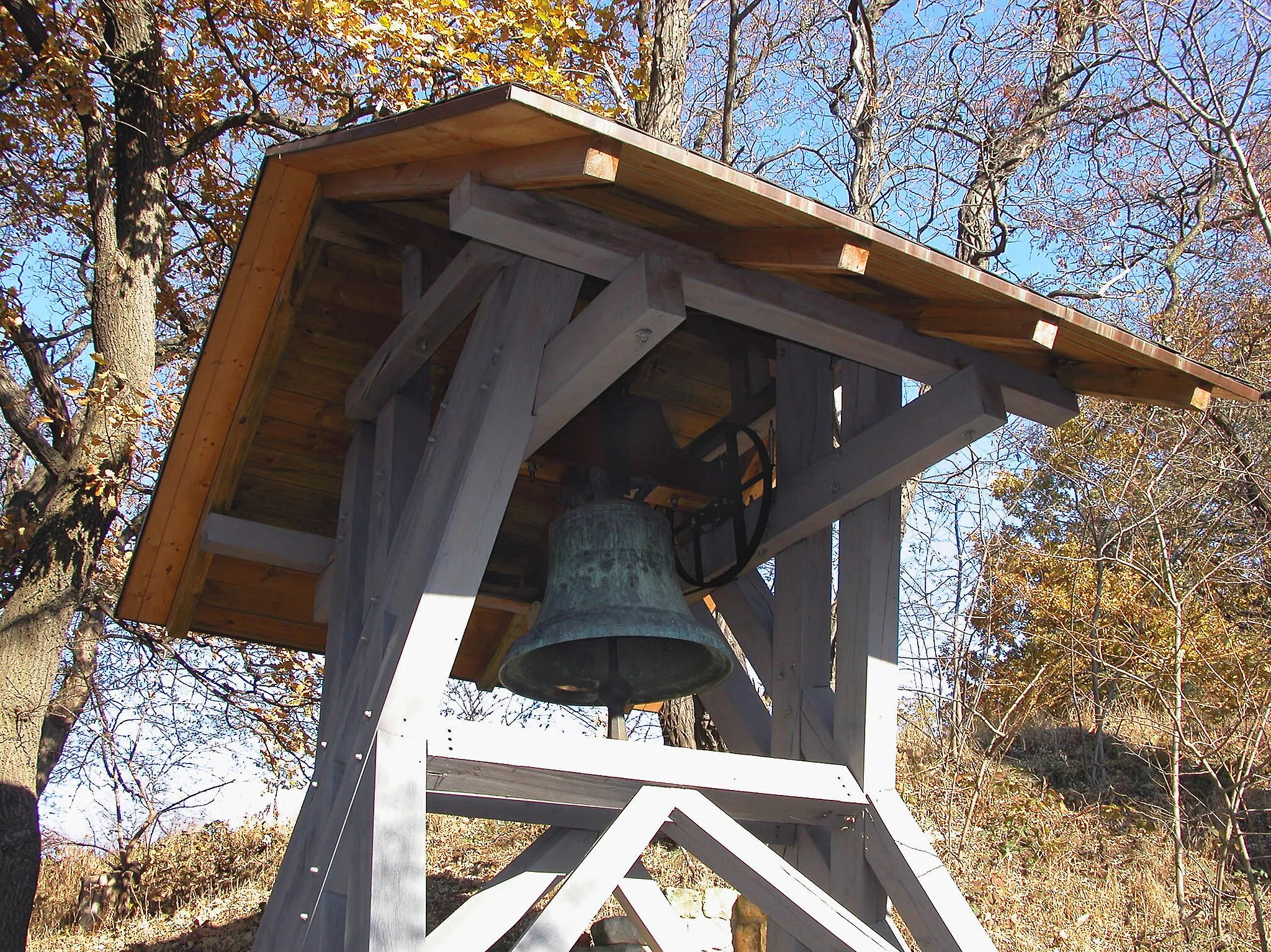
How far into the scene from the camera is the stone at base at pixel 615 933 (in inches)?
256

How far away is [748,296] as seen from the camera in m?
3.04

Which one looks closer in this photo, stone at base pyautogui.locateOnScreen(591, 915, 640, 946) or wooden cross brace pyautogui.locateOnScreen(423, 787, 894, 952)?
wooden cross brace pyautogui.locateOnScreen(423, 787, 894, 952)

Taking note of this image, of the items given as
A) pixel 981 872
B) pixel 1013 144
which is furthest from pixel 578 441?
pixel 1013 144

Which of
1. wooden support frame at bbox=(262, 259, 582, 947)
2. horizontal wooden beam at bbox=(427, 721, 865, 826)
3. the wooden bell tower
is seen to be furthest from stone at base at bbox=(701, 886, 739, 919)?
→ wooden support frame at bbox=(262, 259, 582, 947)

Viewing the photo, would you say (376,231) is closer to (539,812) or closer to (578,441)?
(578,441)

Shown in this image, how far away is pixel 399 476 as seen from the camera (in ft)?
12.4

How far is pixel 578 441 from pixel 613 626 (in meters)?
1.27

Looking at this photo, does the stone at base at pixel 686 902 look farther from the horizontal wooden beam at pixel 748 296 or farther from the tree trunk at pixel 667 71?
the tree trunk at pixel 667 71

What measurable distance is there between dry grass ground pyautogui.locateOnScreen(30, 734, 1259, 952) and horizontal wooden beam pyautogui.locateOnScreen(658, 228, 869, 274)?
5288 millimetres

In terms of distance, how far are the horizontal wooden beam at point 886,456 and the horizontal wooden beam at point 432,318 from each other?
117 centimetres

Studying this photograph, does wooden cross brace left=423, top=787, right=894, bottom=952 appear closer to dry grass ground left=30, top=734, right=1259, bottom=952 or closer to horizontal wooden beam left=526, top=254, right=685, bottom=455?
horizontal wooden beam left=526, top=254, right=685, bottom=455

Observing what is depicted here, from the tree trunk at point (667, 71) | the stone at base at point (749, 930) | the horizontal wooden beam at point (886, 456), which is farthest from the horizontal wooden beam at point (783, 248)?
the tree trunk at point (667, 71)

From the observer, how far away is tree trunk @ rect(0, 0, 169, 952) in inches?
265

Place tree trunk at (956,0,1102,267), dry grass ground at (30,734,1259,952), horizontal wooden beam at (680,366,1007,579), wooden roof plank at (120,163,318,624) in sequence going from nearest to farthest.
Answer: horizontal wooden beam at (680,366,1007,579)
wooden roof plank at (120,163,318,624)
dry grass ground at (30,734,1259,952)
tree trunk at (956,0,1102,267)
